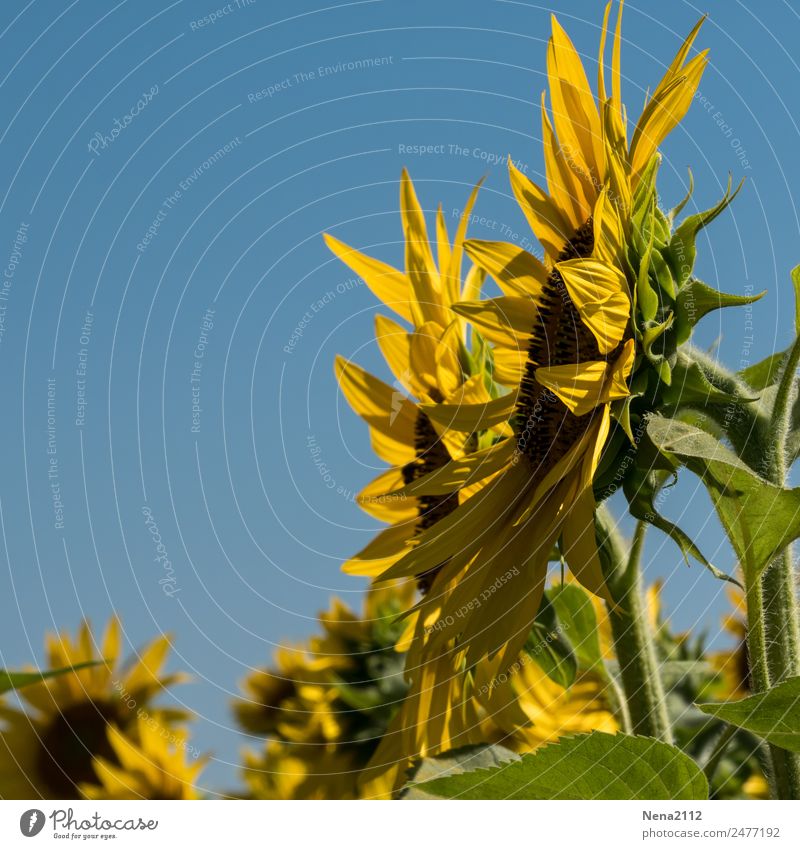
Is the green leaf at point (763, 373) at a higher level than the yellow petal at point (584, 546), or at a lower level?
higher

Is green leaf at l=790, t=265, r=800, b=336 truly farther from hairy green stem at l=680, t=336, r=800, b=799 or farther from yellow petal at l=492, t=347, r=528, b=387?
yellow petal at l=492, t=347, r=528, b=387

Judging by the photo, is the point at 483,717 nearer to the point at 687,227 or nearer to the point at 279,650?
the point at 687,227

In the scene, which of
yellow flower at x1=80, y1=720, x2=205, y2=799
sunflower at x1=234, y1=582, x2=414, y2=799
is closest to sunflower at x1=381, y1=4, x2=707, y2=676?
sunflower at x1=234, y1=582, x2=414, y2=799

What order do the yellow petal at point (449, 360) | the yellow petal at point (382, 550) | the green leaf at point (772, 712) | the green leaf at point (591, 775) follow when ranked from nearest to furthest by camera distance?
the green leaf at point (772, 712) → the green leaf at point (591, 775) → the yellow petal at point (449, 360) → the yellow petal at point (382, 550)

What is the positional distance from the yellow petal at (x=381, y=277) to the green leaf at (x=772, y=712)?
30.0 inches

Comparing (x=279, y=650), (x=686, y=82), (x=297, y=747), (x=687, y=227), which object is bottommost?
(x=297, y=747)

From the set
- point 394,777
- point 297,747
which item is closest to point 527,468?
point 394,777

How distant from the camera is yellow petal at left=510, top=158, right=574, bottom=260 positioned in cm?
115

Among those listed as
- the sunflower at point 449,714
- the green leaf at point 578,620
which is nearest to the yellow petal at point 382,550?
the sunflower at point 449,714

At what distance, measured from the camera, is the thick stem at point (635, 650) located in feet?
3.40

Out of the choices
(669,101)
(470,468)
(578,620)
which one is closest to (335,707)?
(578,620)

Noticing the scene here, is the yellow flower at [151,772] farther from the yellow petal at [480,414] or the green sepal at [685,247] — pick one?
the green sepal at [685,247]
